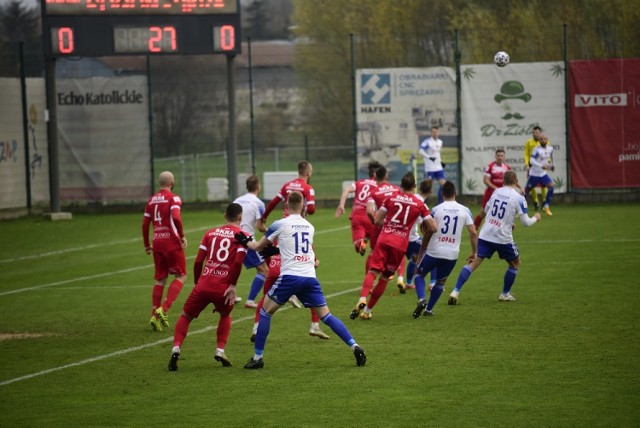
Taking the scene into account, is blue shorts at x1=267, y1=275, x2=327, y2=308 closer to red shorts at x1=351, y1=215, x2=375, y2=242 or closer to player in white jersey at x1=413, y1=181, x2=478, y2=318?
player in white jersey at x1=413, y1=181, x2=478, y2=318

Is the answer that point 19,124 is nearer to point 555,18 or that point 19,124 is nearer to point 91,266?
point 91,266

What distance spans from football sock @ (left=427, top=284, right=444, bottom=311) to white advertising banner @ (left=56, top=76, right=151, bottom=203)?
20572 mm

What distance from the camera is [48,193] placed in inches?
1390

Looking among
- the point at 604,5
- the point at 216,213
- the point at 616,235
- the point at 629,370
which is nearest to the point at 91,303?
the point at 629,370

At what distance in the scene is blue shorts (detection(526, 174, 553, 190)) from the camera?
96.3ft

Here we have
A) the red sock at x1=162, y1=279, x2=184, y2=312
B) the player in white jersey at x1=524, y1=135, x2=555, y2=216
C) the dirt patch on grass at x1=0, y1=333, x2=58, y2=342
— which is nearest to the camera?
the dirt patch on grass at x1=0, y1=333, x2=58, y2=342

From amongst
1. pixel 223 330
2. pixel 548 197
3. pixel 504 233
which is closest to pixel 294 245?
pixel 223 330

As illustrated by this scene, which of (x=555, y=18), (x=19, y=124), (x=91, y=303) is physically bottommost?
(x=91, y=303)

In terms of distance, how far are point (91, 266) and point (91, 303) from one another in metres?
4.89

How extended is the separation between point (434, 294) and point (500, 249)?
1.75 m

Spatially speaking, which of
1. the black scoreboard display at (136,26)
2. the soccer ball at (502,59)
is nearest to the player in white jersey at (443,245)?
the black scoreboard display at (136,26)

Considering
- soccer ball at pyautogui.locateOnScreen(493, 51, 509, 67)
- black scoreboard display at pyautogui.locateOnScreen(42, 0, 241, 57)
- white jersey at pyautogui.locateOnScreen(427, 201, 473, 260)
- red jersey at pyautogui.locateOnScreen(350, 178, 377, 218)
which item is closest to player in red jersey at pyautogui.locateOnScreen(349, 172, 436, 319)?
white jersey at pyautogui.locateOnScreen(427, 201, 473, 260)

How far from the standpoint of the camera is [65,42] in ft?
98.2

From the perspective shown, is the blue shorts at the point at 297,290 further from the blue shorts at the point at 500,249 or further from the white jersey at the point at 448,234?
the blue shorts at the point at 500,249
